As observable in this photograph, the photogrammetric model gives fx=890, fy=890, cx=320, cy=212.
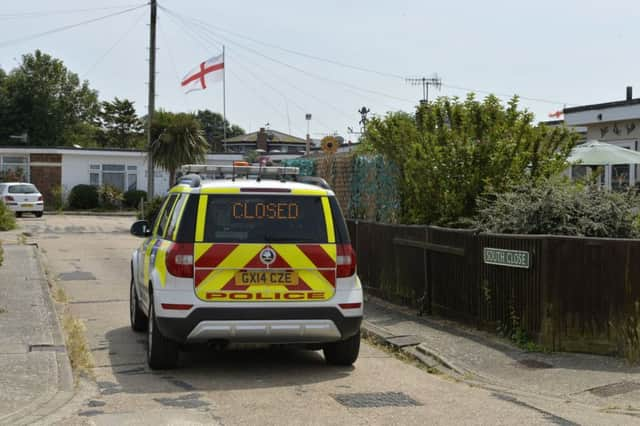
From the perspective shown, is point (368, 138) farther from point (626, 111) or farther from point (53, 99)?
point (53, 99)

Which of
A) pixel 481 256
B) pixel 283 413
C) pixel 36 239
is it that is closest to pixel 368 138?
pixel 481 256

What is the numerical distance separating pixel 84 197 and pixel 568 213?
42.3 metres

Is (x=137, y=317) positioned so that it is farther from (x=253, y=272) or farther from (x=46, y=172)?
(x=46, y=172)

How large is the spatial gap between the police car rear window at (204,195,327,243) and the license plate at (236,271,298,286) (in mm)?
291

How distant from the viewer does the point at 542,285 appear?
9.16m

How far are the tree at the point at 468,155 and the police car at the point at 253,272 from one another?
4.65 m

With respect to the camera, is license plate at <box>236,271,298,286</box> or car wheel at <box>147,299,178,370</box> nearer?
license plate at <box>236,271,298,286</box>

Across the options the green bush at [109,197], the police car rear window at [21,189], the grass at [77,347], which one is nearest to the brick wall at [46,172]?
the green bush at [109,197]

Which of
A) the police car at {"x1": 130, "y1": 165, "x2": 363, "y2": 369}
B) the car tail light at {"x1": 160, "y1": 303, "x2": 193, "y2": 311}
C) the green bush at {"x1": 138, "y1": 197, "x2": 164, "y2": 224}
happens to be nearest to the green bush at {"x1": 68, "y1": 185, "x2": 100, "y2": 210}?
the green bush at {"x1": 138, "y1": 197, "x2": 164, "y2": 224}

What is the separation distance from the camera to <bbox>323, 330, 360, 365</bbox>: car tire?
8.57m

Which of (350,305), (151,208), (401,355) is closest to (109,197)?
(151,208)

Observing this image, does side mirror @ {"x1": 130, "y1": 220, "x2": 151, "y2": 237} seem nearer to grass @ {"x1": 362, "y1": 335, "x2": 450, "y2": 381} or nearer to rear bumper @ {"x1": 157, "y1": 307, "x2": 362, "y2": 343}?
rear bumper @ {"x1": 157, "y1": 307, "x2": 362, "y2": 343}

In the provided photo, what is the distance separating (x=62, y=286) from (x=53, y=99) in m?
72.9

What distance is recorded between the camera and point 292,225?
8.21 meters
